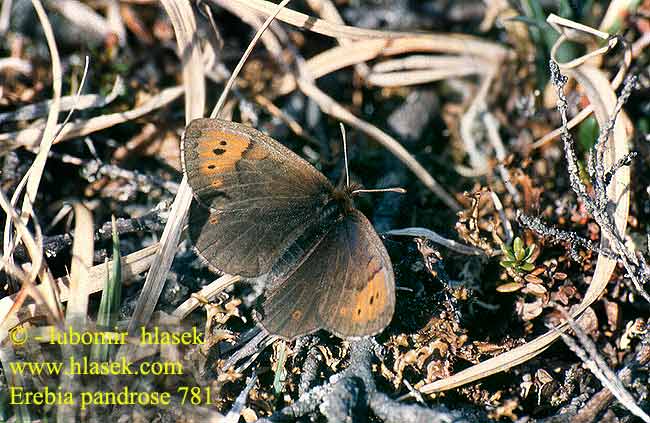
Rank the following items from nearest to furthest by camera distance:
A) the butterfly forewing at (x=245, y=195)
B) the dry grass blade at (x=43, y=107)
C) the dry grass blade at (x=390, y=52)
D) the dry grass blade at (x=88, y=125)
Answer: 1. the butterfly forewing at (x=245, y=195)
2. the dry grass blade at (x=88, y=125)
3. the dry grass blade at (x=43, y=107)
4. the dry grass blade at (x=390, y=52)

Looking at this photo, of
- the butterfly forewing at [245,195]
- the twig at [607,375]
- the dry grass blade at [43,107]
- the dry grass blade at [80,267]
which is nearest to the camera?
the twig at [607,375]

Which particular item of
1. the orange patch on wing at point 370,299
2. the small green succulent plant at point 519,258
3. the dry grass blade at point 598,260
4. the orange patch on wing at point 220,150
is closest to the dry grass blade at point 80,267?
the orange patch on wing at point 220,150

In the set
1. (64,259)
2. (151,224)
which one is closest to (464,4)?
(151,224)

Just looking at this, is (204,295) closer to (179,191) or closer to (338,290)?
(179,191)

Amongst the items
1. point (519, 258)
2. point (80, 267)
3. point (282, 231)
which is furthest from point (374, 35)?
point (80, 267)

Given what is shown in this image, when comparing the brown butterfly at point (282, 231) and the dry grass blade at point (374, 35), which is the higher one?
the dry grass blade at point (374, 35)

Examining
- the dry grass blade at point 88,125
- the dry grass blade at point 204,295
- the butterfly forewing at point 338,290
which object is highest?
the dry grass blade at point 88,125

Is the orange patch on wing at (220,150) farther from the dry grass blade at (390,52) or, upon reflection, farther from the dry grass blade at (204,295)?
the dry grass blade at (390,52)

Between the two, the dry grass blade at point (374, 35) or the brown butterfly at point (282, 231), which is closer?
the brown butterfly at point (282, 231)
